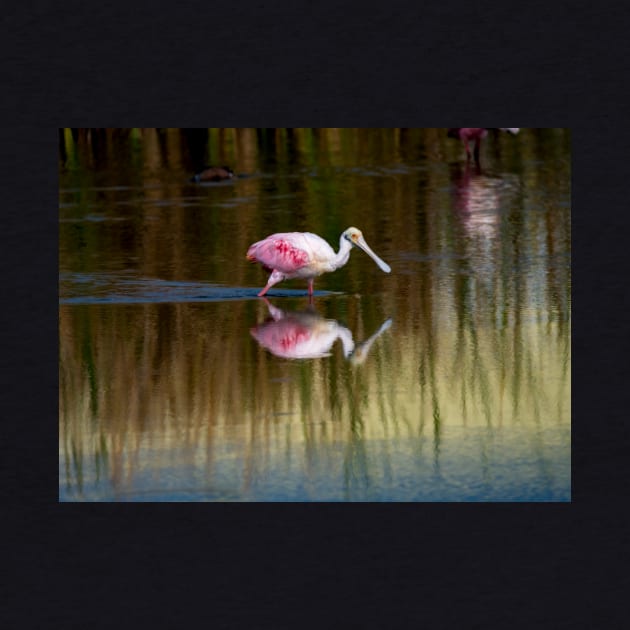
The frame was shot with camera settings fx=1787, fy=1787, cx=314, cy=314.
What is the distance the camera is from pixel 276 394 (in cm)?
1077

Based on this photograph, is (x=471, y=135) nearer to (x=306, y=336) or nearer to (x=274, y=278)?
(x=274, y=278)

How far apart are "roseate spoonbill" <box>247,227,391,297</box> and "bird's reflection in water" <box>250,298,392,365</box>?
42 centimetres

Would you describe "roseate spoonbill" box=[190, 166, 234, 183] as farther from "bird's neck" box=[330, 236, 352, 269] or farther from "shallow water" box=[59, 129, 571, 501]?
"bird's neck" box=[330, 236, 352, 269]

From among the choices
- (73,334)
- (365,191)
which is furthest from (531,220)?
(73,334)

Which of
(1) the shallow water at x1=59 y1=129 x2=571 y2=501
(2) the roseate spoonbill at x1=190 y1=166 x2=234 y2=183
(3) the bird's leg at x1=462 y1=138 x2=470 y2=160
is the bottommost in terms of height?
(1) the shallow water at x1=59 y1=129 x2=571 y2=501

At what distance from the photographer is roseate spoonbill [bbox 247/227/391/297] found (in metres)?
13.0

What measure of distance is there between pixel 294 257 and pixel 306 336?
1085 mm

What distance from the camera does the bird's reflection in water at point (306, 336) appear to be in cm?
1171

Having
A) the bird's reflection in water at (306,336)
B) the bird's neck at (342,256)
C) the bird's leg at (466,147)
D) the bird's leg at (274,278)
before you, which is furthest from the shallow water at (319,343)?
the bird's leg at (466,147)

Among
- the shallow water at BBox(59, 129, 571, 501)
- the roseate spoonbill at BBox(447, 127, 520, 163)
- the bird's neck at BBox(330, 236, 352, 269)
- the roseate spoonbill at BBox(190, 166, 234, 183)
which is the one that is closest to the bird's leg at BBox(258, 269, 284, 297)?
the shallow water at BBox(59, 129, 571, 501)

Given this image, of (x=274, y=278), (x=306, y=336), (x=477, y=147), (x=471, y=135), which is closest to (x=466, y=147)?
(x=471, y=135)

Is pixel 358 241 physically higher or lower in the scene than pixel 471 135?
lower

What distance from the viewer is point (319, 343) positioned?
11930 mm
